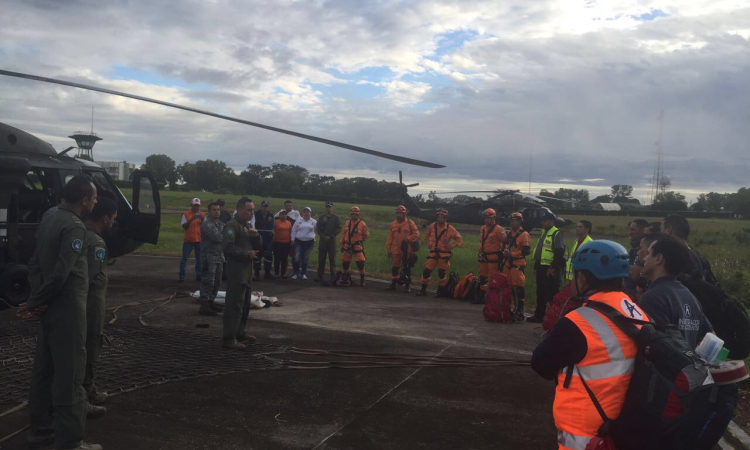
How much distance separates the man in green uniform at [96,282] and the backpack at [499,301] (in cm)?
659

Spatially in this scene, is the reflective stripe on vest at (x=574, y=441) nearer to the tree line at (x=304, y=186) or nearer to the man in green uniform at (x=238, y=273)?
the man in green uniform at (x=238, y=273)

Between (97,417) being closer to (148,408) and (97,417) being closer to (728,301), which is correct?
(148,408)

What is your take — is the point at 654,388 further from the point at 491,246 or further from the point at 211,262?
the point at 491,246

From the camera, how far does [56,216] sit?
13.5 ft

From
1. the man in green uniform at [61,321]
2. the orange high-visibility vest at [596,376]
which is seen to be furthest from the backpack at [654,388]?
the man in green uniform at [61,321]

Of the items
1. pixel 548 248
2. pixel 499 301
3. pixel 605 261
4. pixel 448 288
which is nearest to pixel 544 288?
pixel 548 248

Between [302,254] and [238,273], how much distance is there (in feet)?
22.2

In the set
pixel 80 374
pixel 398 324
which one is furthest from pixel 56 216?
pixel 398 324

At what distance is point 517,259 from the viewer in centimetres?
1052

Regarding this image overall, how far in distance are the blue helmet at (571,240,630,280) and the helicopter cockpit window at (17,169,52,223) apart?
9968mm

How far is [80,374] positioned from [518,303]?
7910 millimetres

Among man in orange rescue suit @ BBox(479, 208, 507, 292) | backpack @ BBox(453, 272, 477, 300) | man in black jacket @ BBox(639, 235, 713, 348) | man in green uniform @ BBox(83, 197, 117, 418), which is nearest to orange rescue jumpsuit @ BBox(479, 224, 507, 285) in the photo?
man in orange rescue suit @ BBox(479, 208, 507, 292)

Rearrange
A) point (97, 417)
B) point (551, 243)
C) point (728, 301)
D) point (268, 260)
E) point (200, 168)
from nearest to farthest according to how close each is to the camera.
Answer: point (728, 301) → point (97, 417) → point (551, 243) → point (268, 260) → point (200, 168)

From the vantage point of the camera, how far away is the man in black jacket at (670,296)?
321 centimetres
